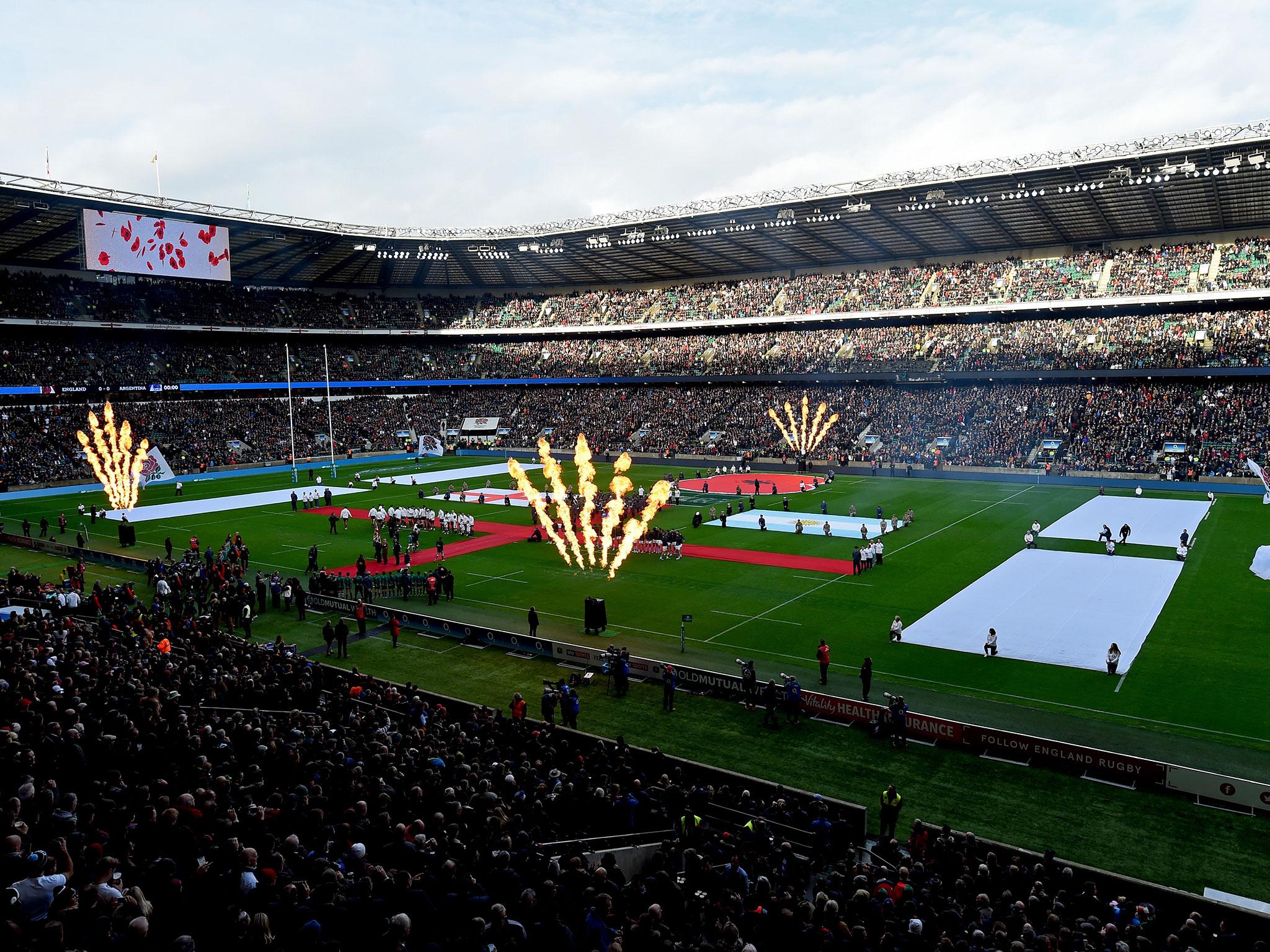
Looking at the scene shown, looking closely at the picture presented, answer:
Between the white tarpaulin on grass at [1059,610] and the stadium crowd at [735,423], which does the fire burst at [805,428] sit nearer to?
the stadium crowd at [735,423]

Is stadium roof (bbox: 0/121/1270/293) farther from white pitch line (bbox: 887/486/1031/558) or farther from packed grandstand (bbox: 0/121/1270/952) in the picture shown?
white pitch line (bbox: 887/486/1031/558)

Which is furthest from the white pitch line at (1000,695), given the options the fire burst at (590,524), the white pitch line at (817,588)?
the fire burst at (590,524)

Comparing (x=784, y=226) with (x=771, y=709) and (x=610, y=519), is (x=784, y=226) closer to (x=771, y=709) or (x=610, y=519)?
(x=610, y=519)

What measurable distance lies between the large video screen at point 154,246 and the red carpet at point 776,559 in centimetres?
5600

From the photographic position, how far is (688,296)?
97.2 meters

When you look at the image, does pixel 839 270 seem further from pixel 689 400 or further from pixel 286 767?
pixel 286 767

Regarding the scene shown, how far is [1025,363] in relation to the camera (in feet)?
234

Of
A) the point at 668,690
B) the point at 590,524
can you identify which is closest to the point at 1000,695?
the point at 668,690

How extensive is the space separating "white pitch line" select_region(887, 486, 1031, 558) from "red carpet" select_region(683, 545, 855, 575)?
301 cm

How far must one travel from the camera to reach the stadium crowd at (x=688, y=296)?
69.3 metres

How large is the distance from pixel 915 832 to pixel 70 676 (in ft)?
49.3

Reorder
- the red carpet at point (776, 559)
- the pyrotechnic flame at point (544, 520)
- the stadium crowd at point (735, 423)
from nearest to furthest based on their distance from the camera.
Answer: the red carpet at point (776, 559) < the pyrotechnic flame at point (544, 520) < the stadium crowd at point (735, 423)

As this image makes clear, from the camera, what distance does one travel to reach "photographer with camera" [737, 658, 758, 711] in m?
21.1

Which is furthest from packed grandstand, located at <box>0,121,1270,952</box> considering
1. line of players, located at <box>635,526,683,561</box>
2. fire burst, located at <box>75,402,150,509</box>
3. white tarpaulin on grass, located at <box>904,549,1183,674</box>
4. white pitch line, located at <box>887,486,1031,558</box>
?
line of players, located at <box>635,526,683,561</box>
